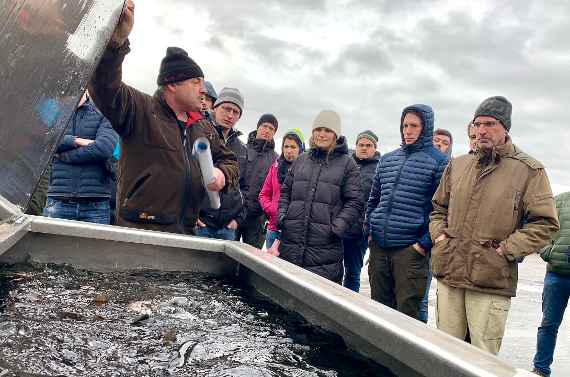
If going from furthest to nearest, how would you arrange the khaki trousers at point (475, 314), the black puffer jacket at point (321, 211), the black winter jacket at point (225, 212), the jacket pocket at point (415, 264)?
the black winter jacket at point (225, 212)
the black puffer jacket at point (321, 211)
the jacket pocket at point (415, 264)
the khaki trousers at point (475, 314)

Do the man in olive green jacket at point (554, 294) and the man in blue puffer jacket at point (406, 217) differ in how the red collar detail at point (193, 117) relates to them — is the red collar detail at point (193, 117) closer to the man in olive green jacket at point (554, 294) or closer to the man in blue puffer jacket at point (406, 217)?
the man in blue puffer jacket at point (406, 217)

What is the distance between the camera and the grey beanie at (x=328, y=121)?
188 inches

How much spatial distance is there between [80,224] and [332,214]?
8.01 ft

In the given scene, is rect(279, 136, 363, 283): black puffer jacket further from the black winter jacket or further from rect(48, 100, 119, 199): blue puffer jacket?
rect(48, 100, 119, 199): blue puffer jacket

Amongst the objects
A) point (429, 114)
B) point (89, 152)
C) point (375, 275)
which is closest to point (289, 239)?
point (375, 275)

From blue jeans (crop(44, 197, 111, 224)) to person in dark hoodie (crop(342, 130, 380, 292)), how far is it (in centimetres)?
250

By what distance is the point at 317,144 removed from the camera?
15.6 ft

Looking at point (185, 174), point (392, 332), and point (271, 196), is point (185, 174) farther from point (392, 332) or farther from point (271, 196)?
point (271, 196)

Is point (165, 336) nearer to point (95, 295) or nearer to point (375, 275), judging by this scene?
point (95, 295)

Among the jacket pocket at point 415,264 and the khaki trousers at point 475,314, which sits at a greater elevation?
the jacket pocket at point 415,264

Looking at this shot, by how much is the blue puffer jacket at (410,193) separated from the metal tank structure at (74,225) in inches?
70.1

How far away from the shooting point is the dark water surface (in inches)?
56.6

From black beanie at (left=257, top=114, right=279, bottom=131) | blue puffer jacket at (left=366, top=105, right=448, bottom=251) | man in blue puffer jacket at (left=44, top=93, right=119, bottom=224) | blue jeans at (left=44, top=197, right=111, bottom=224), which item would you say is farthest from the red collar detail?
black beanie at (left=257, top=114, right=279, bottom=131)

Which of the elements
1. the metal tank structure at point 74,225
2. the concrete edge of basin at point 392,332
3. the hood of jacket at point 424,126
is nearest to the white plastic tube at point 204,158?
the metal tank structure at point 74,225
